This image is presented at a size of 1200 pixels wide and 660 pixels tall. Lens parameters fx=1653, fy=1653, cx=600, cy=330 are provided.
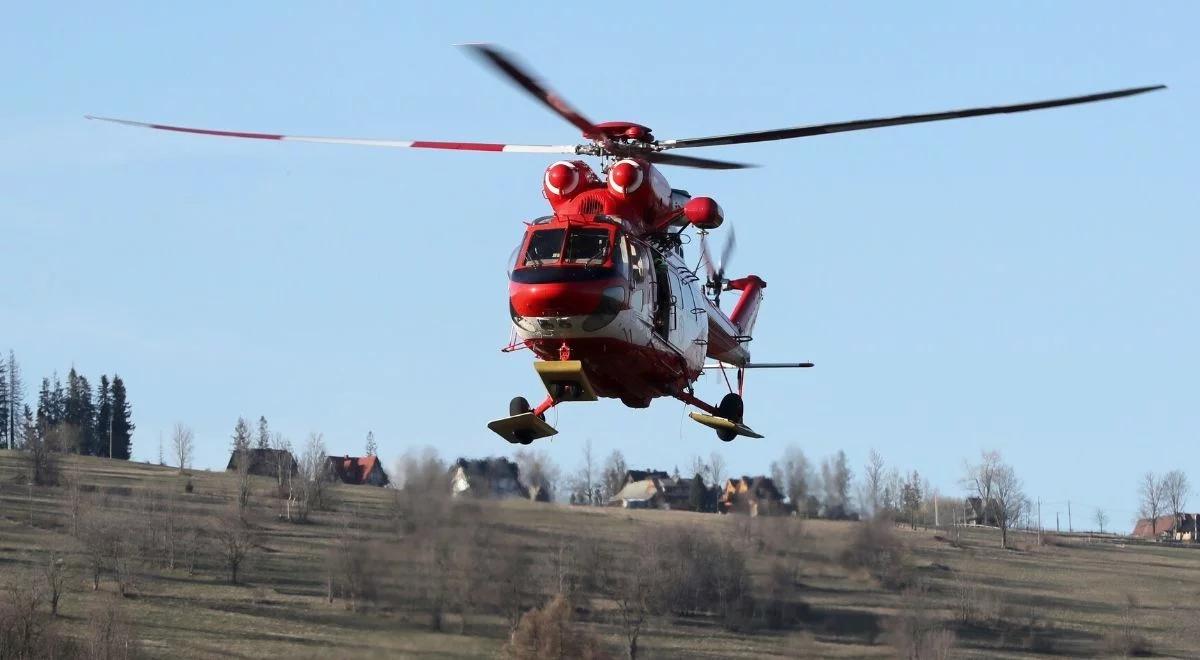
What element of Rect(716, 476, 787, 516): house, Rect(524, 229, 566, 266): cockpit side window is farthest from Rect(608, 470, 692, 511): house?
Rect(524, 229, 566, 266): cockpit side window

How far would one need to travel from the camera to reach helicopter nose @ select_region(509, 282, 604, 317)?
2630 cm

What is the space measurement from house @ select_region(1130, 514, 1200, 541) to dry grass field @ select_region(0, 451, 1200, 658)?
4627cm

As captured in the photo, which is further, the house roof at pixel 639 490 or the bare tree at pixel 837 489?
the house roof at pixel 639 490

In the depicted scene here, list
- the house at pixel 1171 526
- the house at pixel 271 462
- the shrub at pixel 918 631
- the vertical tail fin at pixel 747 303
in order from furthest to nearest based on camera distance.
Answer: the house at pixel 1171 526
the house at pixel 271 462
the shrub at pixel 918 631
the vertical tail fin at pixel 747 303

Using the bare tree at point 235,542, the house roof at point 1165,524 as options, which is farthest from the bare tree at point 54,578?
the house roof at point 1165,524

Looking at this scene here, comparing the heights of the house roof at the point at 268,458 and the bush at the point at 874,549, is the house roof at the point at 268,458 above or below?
above

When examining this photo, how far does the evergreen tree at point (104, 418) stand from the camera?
13888 cm

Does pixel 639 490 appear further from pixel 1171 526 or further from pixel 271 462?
pixel 1171 526

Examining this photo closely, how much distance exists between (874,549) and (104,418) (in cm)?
11326

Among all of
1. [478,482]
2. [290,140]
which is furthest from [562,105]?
[478,482]

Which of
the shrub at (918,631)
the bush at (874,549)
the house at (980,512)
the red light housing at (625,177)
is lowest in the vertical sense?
the shrub at (918,631)

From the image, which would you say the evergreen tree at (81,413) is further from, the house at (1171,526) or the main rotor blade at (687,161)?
the main rotor blade at (687,161)

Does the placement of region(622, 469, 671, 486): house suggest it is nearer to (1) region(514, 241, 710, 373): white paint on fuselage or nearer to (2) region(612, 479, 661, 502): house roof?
(2) region(612, 479, 661, 502): house roof

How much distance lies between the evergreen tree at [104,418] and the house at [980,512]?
8551 cm
